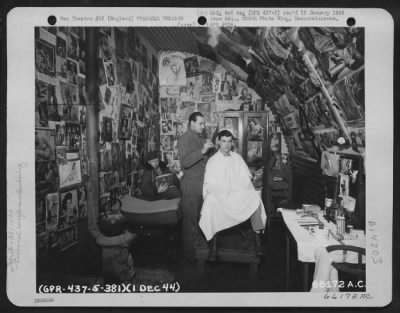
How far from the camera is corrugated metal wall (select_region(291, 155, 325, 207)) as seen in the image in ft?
4.95

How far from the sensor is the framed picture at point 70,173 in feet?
4.93

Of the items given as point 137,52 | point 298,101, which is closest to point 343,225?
point 298,101

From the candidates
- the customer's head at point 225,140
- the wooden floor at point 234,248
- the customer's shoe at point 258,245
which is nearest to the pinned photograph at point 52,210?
the wooden floor at point 234,248

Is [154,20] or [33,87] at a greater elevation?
[154,20]

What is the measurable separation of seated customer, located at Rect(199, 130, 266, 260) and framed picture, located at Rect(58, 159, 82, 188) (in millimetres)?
516

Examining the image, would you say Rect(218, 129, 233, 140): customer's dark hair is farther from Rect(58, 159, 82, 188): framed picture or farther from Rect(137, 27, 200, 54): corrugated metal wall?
Rect(58, 159, 82, 188): framed picture

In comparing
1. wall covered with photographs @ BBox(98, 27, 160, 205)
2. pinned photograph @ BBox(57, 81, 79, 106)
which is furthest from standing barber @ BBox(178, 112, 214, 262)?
pinned photograph @ BBox(57, 81, 79, 106)

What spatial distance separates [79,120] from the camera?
151 cm

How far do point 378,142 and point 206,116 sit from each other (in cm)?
69

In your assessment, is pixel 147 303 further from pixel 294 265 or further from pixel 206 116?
pixel 206 116

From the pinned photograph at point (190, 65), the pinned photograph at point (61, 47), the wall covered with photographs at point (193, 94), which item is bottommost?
the wall covered with photographs at point (193, 94)

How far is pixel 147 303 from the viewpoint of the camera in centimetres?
150

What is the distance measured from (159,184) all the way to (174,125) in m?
0.25

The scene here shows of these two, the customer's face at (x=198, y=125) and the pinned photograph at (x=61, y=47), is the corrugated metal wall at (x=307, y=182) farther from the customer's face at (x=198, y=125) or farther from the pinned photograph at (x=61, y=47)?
the pinned photograph at (x=61, y=47)
